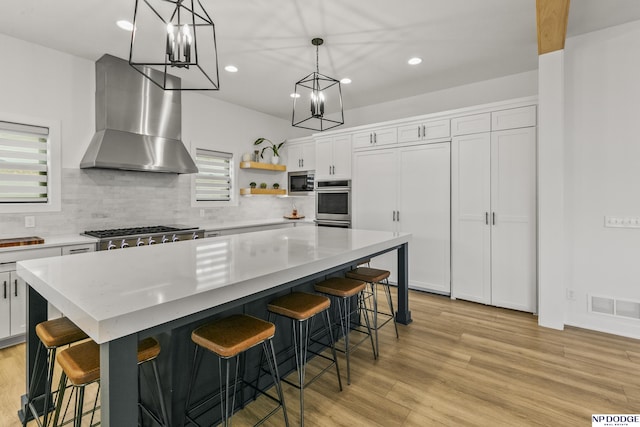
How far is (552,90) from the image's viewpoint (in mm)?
3053

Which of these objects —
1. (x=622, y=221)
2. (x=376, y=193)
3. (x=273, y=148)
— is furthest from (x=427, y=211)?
(x=273, y=148)

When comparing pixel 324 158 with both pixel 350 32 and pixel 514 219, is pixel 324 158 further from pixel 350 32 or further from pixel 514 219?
pixel 514 219

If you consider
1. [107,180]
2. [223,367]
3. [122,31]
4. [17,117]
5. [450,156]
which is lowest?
[223,367]

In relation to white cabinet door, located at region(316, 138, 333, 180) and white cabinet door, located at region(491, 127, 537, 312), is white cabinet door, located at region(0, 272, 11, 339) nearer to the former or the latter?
white cabinet door, located at region(316, 138, 333, 180)

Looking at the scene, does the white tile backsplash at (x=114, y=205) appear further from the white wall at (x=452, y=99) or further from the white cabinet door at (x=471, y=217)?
the white cabinet door at (x=471, y=217)

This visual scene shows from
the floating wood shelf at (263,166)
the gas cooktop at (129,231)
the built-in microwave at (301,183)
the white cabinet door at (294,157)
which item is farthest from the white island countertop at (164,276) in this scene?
the white cabinet door at (294,157)

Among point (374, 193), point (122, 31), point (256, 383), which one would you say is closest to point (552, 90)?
point (374, 193)

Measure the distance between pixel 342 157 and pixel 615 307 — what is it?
3573mm

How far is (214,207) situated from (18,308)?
8.45ft

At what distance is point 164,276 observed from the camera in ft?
4.71

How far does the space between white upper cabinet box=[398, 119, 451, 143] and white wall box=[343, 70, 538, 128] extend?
734 millimetres

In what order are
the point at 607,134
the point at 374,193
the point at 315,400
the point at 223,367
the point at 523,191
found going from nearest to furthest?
the point at 223,367 → the point at 315,400 → the point at 607,134 → the point at 523,191 → the point at 374,193

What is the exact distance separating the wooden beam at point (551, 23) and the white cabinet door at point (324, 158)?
287 centimetres

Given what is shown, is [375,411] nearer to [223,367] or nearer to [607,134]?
[223,367]
